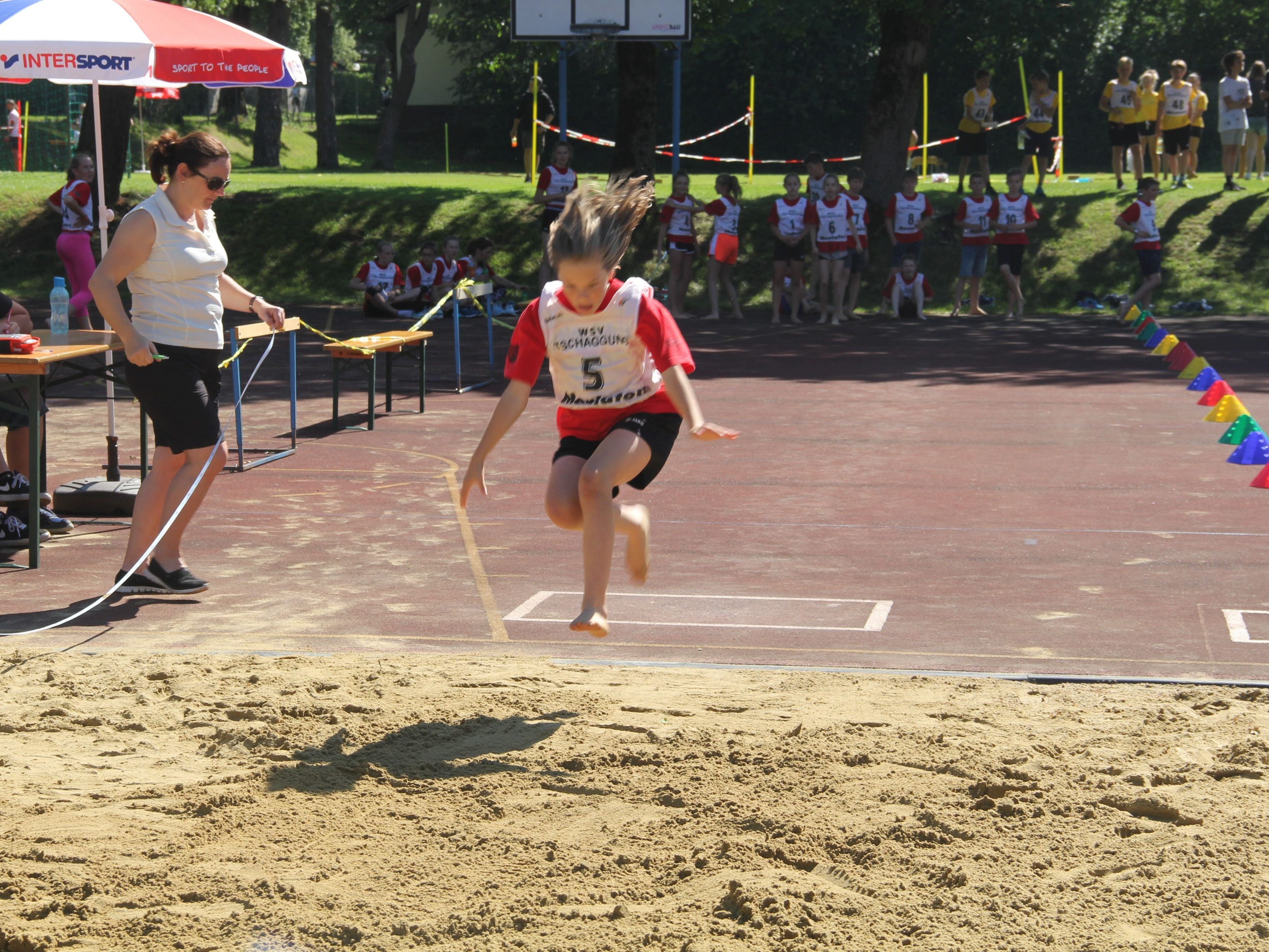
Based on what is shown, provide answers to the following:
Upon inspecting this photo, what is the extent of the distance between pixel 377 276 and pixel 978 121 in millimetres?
10788

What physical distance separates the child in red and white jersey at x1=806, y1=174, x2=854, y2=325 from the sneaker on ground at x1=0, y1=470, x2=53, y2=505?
532 inches

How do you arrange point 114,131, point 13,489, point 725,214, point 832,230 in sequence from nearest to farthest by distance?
point 13,489 < point 832,230 < point 725,214 < point 114,131

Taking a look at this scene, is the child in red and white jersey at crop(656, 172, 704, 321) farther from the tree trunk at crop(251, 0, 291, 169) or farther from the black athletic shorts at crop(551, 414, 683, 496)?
the tree trunk at crop(251, 0, 291, 169)

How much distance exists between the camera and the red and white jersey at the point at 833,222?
2003 centimetres

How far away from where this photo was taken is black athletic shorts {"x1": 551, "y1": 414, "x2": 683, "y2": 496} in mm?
5570

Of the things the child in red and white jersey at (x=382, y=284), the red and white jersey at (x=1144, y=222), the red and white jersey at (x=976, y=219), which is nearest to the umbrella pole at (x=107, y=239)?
the child in red and white jersey at (x=382, y=284)

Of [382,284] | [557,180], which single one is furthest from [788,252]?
[382,284]

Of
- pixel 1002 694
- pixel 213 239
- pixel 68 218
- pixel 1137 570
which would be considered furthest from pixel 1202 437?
pixel 68 218

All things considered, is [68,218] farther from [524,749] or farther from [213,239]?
[524,749]

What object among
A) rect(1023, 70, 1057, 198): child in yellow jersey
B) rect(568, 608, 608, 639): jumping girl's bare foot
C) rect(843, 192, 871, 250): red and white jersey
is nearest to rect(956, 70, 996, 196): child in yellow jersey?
rect(1023, 70, 1057, 198): child in yellow jersey

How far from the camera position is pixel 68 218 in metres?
18.5

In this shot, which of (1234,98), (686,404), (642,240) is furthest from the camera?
(642,240)

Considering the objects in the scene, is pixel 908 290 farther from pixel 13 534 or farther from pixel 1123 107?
pixel 13 534

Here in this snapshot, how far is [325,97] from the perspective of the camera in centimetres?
4388
